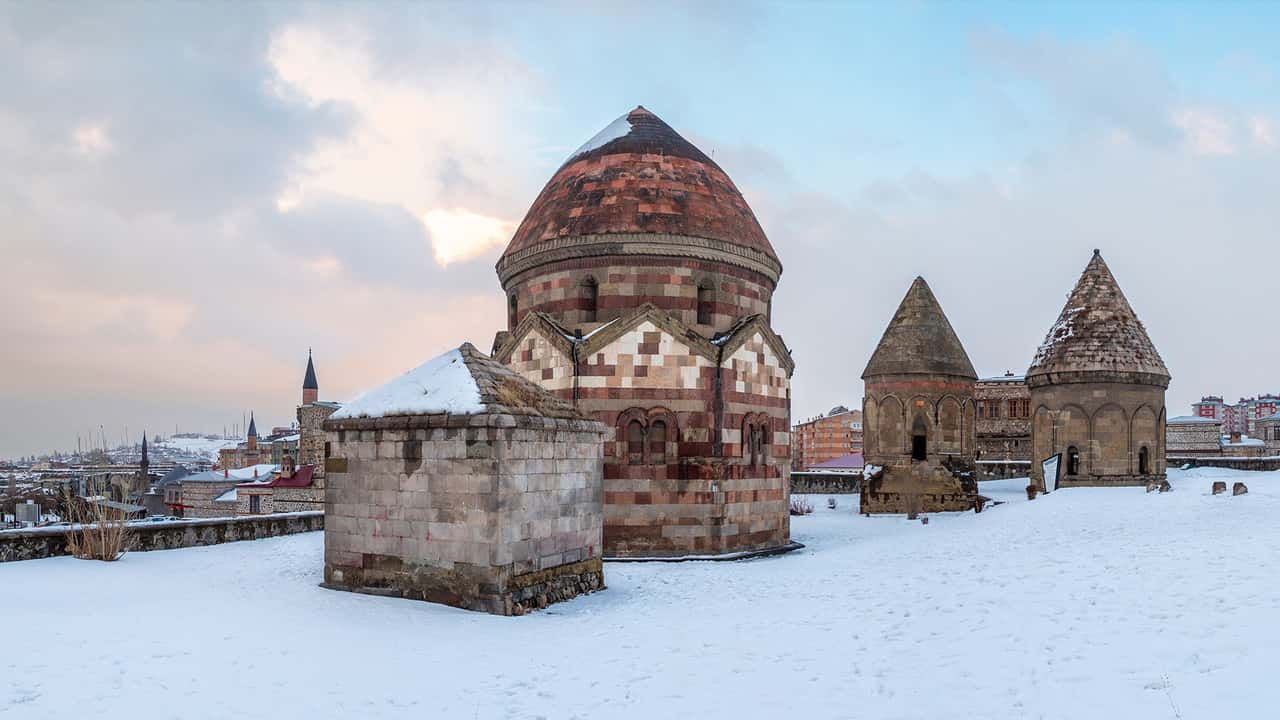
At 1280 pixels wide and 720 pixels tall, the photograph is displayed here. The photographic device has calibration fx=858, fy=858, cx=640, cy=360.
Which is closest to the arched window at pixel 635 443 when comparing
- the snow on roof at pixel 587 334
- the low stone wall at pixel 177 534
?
the snow on roof at pixel 587 334

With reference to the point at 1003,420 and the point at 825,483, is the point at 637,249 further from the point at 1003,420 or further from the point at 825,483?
the point at 1003,420

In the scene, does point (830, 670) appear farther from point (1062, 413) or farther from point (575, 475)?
point (1062, 413)

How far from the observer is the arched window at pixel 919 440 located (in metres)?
28.2

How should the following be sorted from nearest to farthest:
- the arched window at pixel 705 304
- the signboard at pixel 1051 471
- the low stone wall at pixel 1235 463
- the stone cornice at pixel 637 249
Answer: the stone cornice at pixel 637 249 < the arched window at pixel 705 304 < the signboard at pixel 1051 471 < the low stone wall at pixel 1235 463

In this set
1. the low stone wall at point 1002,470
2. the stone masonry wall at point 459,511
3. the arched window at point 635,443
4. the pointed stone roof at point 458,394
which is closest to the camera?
the stone masonry wall at point 459,511

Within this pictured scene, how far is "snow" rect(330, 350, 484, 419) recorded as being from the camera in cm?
1241

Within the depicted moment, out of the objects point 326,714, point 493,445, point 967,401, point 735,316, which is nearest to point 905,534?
point 735,316

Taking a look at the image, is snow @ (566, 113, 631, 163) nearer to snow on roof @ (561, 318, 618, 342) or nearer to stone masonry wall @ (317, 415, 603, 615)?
snow on roof @ (561, 318, 618, 342)

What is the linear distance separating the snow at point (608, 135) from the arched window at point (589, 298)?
3829 mm

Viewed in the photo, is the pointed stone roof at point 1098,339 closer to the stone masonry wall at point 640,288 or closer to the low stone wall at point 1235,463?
the low stone wall at point 1235,463

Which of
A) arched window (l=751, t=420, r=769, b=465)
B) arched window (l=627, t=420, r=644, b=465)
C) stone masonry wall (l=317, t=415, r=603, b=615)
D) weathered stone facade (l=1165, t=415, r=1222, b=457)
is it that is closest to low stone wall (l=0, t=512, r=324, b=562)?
stone masonry wall (l=317, t=415, r=603, b=615)

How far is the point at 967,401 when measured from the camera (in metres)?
28.6

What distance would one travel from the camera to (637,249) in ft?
63.3

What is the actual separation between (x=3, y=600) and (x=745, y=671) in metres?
9.43
